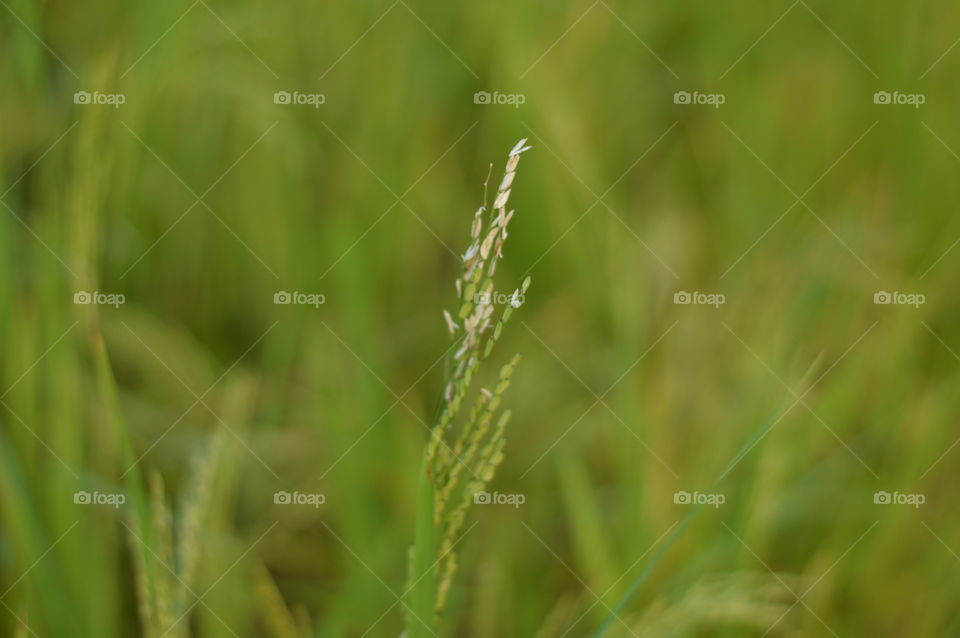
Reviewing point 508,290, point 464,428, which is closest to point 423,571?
point 464,428

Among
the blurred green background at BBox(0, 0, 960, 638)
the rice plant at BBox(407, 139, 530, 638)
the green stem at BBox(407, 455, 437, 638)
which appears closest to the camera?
the rice plant at BBox(407, 139, 530, 638)

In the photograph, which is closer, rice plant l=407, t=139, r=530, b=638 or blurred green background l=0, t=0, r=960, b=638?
rice plant l=407, t=139, r=530, b=638

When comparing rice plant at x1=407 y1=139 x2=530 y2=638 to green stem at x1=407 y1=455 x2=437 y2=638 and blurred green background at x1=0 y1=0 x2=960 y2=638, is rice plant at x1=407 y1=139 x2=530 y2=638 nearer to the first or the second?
green stem at x1=407 y1=455 x2=437 y2=638

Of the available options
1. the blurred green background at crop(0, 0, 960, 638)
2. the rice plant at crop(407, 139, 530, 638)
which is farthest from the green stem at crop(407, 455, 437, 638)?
the blurred green background at crop(0, 0, 960, 638)

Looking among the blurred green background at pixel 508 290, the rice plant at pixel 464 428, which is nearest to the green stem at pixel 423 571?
the rice plant at pixel 464 428

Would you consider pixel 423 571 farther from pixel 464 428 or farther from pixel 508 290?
pixel 508 290

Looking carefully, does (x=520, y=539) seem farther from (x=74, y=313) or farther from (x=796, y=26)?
(x=796, y=26)

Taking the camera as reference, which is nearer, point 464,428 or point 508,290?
point 464,428
